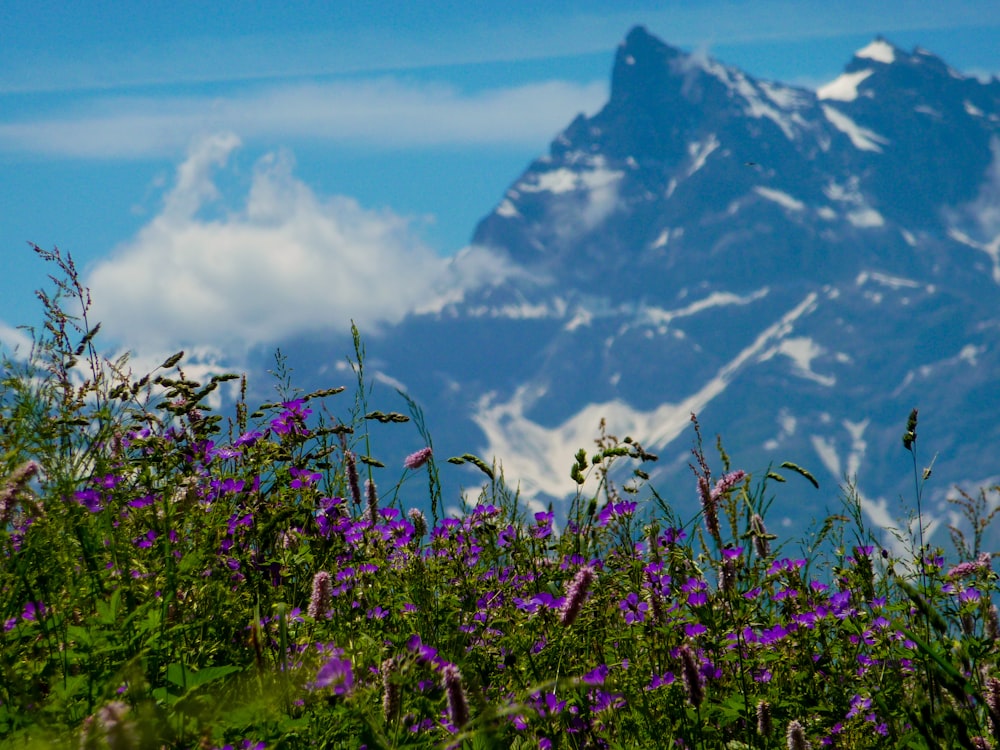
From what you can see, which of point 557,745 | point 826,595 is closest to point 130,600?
point 557,745

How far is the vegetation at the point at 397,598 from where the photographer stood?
3199 millimetres

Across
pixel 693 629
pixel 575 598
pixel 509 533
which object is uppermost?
pixel 509 533

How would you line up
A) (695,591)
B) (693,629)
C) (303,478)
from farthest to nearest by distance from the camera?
(303,478), (695,591), (693,629)

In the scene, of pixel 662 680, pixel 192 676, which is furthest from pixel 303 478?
pixel 662 680

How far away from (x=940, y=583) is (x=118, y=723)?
11.7 feet

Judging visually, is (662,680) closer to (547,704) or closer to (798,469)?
(547,704)

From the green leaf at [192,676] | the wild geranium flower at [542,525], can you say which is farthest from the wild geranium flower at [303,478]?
the green leaf at [192,676]

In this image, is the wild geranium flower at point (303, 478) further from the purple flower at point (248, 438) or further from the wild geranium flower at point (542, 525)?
the wild geranium flower at point (542, 525)

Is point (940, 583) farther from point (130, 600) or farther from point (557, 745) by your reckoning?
point (130, 600)

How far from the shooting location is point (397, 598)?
4.28 m

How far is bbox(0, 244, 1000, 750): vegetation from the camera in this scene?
3199 mm

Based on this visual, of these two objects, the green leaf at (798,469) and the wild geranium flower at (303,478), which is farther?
the wild geranium flower at (303,478)

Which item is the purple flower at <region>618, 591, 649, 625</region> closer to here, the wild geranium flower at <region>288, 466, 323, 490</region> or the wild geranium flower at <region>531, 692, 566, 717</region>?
the wild geranium flower at <region>531, 692, 566, 717</region>

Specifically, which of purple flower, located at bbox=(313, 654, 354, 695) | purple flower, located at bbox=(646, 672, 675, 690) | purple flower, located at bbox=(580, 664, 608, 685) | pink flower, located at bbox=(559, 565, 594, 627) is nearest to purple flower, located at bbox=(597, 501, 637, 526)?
purple flower, located at bbox=(646, 672, 675, 690)
